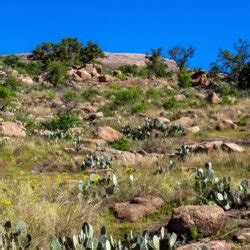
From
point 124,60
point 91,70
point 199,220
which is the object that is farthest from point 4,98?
point 124,60

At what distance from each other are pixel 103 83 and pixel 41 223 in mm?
40389

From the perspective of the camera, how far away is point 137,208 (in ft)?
21.5

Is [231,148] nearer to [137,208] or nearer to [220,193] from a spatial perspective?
[220,193]

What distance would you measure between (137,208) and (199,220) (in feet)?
4.75

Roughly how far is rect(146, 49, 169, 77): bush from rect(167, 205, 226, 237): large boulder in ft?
159

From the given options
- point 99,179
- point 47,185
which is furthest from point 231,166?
point 47,185

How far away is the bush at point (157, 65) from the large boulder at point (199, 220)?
159 feet

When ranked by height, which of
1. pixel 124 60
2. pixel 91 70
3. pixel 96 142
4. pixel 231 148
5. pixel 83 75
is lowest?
pixel 231 148

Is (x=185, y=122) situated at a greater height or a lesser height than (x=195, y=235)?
greater

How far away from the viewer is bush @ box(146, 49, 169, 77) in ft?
180

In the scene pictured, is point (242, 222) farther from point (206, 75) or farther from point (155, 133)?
point (206, 75)

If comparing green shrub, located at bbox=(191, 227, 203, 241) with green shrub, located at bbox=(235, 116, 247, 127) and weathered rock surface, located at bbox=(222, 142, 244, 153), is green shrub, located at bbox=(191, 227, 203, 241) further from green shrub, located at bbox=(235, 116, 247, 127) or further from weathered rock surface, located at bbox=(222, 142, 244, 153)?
green shrub, located at bbox=(235, 116, 247, 127)

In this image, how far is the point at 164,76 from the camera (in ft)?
174

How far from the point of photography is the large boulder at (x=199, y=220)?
5.25 metres
